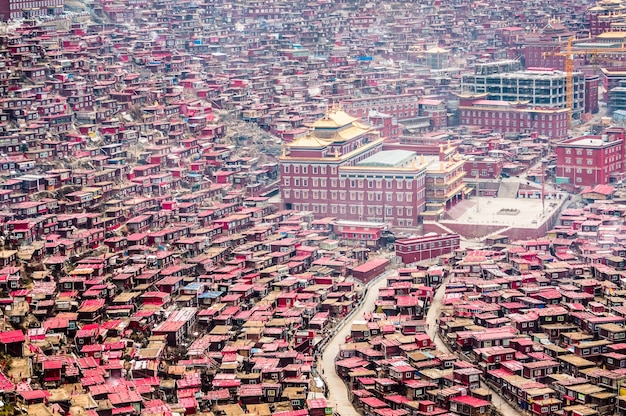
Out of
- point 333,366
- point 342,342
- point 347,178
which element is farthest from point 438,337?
point 347,178

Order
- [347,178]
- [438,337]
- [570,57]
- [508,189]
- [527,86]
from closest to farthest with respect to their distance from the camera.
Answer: [438,337]
[347,178]
[508,189]
[527,86]
[570,57]

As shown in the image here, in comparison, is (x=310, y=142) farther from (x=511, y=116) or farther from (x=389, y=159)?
(x=511, y=116)

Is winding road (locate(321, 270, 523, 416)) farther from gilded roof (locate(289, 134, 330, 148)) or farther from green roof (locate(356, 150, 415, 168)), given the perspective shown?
gilded roof (locate(289, 134, 330, 148))

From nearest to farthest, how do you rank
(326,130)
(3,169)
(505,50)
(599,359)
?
(599,359), (3,169), (326,130), (505,50)

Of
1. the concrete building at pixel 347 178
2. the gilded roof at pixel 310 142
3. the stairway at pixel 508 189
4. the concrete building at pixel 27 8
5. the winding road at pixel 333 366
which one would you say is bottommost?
the winding road at pixel 333 366

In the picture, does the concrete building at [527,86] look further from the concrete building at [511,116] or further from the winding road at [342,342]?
the winding road at [342,342]

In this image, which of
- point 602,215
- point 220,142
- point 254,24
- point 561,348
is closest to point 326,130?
point 220,142

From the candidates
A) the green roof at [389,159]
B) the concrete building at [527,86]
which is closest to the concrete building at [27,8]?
the concrete building at [527,86]

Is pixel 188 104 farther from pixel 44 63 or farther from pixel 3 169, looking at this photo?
pixel 3 169

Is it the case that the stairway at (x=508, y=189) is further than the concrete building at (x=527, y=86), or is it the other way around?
the concrete building at (x=527, y=86)

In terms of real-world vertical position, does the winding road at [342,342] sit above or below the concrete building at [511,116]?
below

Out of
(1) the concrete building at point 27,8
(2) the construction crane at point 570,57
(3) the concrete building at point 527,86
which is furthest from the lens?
(2) the construction crane at point 570,57
